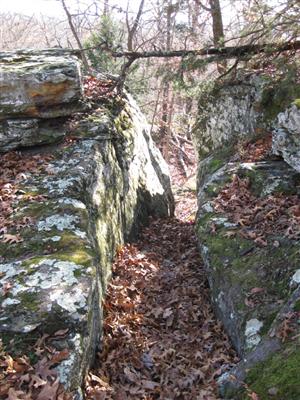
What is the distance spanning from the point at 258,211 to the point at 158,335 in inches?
102

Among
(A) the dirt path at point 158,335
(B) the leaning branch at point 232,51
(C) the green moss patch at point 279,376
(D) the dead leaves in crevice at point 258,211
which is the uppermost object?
(B) the leaning branch at point 232,51

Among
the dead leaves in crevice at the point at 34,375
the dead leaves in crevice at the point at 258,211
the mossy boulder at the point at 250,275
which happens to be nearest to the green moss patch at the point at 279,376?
the mossy boulder at the point at 250,275

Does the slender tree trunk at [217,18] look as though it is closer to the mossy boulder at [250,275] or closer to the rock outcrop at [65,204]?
the rock outcrop at [65,204]

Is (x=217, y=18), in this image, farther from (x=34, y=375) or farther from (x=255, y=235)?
(x=34, y=375)

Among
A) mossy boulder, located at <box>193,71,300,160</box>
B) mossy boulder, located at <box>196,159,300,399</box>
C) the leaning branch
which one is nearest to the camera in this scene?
mossy boulder, located at <box>196,159,300,399</box>

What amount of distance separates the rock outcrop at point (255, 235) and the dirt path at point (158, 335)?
390 millimetres

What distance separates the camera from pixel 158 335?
5.60m

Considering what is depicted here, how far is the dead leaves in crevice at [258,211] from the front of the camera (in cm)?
588

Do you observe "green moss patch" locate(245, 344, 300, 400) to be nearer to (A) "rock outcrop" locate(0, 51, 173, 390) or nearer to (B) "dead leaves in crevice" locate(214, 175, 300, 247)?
(A) "rock outcrop" locate(0, 51, 173, 390)

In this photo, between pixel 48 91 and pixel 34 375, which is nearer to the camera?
pixel 34 375

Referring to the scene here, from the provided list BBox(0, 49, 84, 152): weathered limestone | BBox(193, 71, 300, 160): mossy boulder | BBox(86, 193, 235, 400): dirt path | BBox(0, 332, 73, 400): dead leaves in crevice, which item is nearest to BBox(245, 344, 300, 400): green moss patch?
BBox(86, 193, 235, 400): dirt path

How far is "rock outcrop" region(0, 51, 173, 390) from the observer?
445 centimetres

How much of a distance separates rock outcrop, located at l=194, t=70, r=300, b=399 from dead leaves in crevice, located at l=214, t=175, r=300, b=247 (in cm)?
2

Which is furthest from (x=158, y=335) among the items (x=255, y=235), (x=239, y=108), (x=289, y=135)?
(x=239, y=108)
